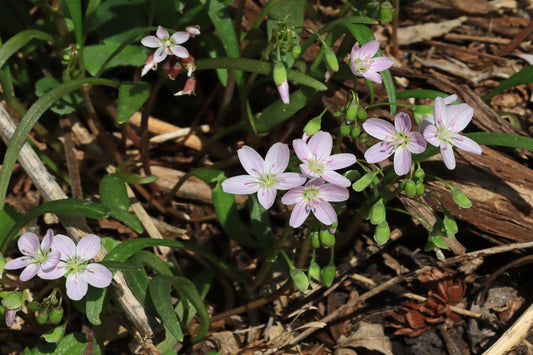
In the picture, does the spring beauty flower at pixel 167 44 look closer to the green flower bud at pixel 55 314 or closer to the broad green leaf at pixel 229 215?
the broad green leaf at pixel 229 215

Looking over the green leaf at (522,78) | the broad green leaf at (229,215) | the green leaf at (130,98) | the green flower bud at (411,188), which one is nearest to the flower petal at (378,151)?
the green flower bud at (411,188)

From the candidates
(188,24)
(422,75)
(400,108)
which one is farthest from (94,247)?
(422,75)

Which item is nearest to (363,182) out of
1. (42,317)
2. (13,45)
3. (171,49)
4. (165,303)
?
(165,303)

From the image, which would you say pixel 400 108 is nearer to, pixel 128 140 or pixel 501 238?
pixel 501 238

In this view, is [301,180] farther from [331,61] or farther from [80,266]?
[80,266]

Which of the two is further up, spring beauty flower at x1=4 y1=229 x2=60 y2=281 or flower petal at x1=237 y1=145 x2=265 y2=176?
flower petal at x1=237 y1=145 x2=265 y2=176

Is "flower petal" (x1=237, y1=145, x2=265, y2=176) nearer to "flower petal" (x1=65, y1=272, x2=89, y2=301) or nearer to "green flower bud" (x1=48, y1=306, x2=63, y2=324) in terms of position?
"flower petal" (x1=65, y1=272, x2=89, y2=301)

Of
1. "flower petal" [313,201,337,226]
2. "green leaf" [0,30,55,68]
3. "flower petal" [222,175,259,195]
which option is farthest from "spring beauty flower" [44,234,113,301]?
"green leaf" [0,30,55,68]
